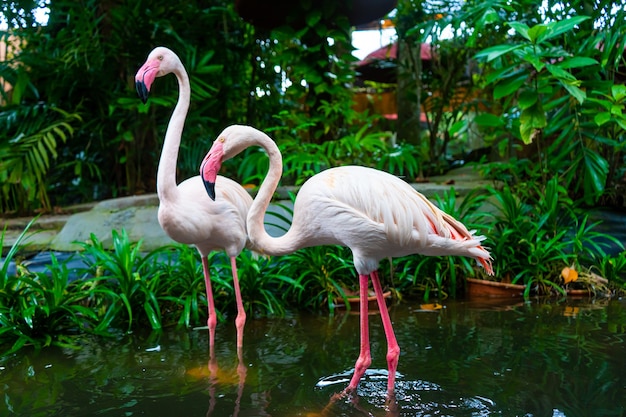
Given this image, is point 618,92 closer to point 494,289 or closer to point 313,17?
point 494,289

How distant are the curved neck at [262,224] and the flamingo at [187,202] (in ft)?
2.20

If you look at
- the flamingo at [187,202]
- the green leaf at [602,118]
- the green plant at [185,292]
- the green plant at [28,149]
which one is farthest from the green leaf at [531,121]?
the green plant at [28,149]

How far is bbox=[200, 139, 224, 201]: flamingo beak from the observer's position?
8.61 ft

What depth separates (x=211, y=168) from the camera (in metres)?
A: 2.66

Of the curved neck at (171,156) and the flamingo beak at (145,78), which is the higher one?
the flamingo beak at (145,78)

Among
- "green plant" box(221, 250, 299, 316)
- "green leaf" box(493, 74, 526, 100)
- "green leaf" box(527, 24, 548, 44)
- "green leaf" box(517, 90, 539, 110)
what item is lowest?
"green plant" box(221, 250, 299, 316)

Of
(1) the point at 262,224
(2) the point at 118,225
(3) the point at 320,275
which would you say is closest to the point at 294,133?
(2) the point at 118,225

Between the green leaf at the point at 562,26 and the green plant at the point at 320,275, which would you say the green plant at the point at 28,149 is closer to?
the green plant at the point at 320,275

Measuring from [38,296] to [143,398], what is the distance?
5.74ft

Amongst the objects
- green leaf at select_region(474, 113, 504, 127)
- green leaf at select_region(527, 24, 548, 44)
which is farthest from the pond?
green leaf at select_region(527, 24, 548, 44)

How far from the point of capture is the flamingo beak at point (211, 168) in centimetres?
262

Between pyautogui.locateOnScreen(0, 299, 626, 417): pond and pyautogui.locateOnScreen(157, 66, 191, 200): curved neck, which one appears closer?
pyautogui.locateOnScreen(0, 299, 626, 417): pond

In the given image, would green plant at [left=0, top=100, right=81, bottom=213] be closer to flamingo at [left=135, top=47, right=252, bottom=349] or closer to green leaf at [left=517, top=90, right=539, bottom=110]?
flamingo at [left=135, top=47, right=252, bottom=349]

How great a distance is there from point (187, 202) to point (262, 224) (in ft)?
2.43
